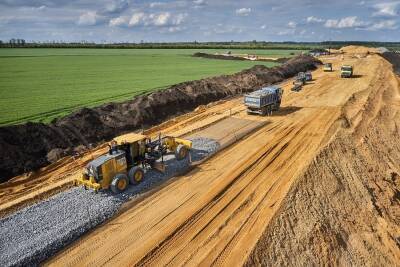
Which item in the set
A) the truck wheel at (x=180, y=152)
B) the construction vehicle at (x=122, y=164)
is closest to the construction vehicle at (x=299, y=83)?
the truck wheel at (x=180, y=152)

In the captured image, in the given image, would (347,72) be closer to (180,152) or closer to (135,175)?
(180,152)

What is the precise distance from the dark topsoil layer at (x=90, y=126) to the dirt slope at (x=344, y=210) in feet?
52.7

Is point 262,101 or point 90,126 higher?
point 262,101

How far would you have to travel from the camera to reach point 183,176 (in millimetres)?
20031

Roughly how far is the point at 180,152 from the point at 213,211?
6085 millimetres

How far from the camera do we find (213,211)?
648 inches

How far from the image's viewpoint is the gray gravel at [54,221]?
13.4m

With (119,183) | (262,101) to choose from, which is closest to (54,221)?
(119,183)

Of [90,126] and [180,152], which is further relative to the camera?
[90,126]

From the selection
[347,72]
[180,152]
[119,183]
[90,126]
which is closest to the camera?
[119,183]

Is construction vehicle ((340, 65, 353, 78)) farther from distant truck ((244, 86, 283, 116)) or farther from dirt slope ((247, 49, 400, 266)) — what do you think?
dirt slope ((247, 49, 400, 266))

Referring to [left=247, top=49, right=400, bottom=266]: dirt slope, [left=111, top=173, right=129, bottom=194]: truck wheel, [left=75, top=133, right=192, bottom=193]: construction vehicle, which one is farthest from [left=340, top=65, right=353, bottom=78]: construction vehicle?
[left=111, top=173, right=129, bottom=194]: truck wheel

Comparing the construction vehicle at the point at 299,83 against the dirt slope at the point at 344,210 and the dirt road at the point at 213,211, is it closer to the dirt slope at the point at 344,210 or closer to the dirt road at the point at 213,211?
the dirt slope at the point at 344,210

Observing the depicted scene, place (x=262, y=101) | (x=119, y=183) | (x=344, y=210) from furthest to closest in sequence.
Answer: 1. (x=262, y=101)
2. (x=344, y=210)
3. (x=119, y=183)
